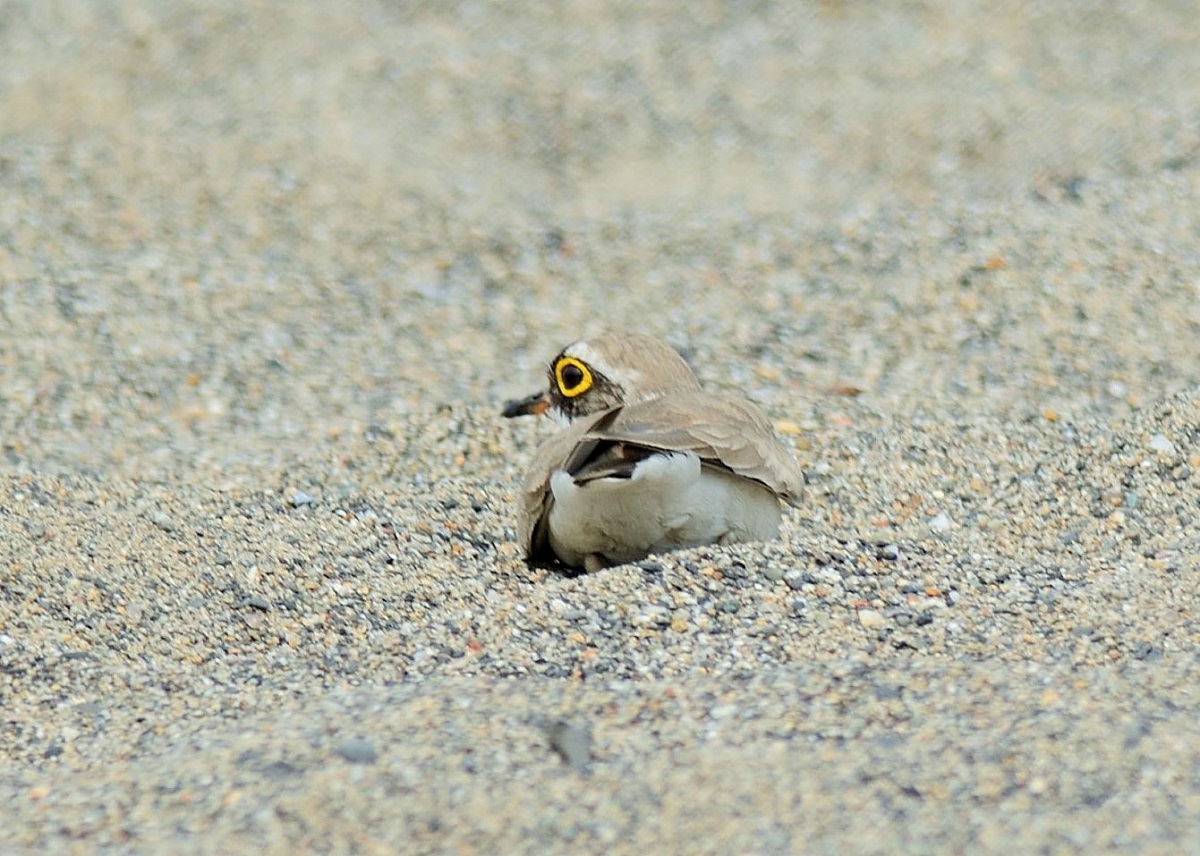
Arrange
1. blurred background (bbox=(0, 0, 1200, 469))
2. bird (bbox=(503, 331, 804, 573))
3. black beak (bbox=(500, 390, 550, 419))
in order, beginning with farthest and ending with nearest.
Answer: blurred background (bbox=(0, 0, 1200, 469))
black beak (bbox=(500, 390, 550, 419))
bird (bbox=(503, 331, 804, 573))

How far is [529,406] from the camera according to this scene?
5.35 meters

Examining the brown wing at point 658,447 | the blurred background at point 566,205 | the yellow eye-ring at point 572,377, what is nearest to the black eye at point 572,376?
the yellow eye-ring at point 572,377

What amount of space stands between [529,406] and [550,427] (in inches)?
17.7

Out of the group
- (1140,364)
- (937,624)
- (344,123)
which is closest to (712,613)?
(937,624)

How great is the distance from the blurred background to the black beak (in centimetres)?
76

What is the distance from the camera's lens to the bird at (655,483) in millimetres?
4250

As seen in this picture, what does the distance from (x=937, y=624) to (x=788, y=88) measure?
18.8ft

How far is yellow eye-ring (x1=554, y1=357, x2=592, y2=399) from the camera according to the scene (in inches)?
201

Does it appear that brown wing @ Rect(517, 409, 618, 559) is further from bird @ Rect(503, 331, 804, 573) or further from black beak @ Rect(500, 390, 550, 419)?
black beak @ Rect(500, 390, 550, 419)

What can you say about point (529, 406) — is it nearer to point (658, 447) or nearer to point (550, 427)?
point (550, 427)

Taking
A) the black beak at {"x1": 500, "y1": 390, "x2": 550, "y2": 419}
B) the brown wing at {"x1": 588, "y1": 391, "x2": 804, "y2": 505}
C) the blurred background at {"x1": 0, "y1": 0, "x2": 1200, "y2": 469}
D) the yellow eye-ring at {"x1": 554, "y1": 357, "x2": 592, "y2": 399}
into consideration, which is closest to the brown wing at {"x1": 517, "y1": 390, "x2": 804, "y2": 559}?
the brown wing at {"x1": 588, "y1": 391, "x2": 804, "y2": 505}

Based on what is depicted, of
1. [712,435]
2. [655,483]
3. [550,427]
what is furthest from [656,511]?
[550,427]

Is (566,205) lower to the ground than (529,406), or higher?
higher

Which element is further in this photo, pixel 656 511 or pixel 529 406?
pixel 529 406
